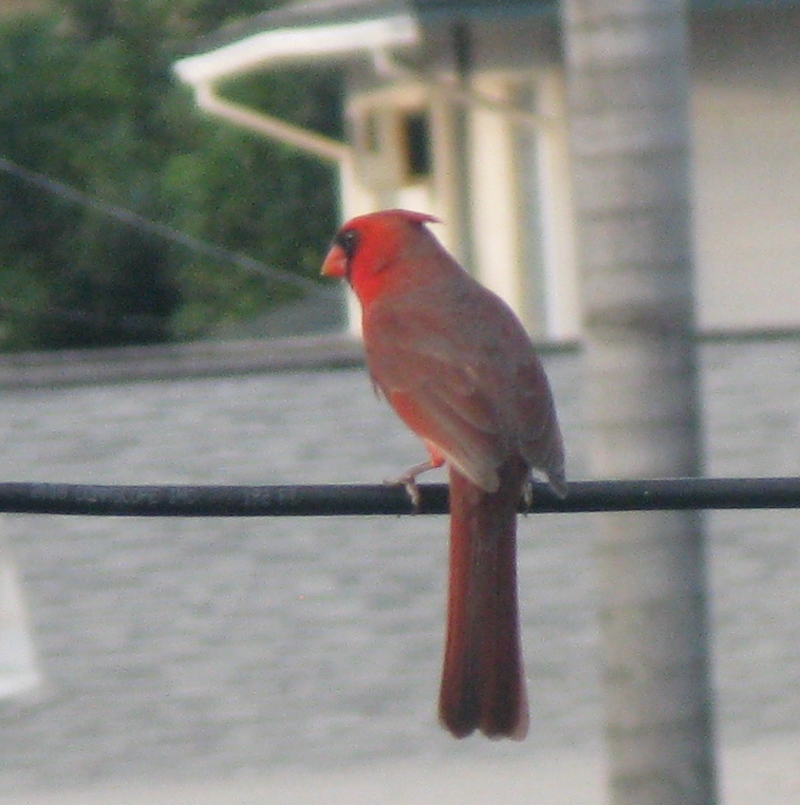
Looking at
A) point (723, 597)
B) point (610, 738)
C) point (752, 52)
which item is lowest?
point (723, 597)

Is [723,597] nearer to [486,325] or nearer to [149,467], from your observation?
[149,467]

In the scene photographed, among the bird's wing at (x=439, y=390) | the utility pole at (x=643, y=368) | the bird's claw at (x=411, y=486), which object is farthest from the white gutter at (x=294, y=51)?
the bird's claw at (x=411, y=486)

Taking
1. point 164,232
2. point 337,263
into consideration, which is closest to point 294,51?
point 164,232

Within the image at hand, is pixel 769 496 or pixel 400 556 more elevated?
pixel 769 496

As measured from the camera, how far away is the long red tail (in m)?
2.89

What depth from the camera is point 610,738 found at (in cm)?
522

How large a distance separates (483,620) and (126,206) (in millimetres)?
17102

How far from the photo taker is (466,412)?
343 centimetres

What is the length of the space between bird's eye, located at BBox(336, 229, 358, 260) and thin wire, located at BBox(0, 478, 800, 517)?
175 centimetres

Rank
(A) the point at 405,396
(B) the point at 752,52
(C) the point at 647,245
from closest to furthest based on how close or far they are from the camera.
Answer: (A) the point at 405,396
(C) the point at 647,245
(B) the point at 752,52

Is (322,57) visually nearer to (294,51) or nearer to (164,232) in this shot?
(294,51)

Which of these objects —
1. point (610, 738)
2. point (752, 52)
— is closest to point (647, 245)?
point (610, 738)

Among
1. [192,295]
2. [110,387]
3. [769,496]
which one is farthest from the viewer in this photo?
[192,295]

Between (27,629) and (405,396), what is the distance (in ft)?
18.2
